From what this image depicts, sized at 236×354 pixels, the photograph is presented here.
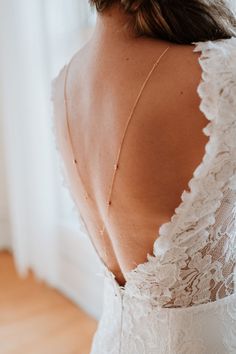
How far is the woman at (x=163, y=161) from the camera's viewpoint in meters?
0.69

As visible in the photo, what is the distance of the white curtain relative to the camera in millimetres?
2270

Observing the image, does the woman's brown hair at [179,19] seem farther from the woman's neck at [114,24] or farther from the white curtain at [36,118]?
the white curtain at [36,118]

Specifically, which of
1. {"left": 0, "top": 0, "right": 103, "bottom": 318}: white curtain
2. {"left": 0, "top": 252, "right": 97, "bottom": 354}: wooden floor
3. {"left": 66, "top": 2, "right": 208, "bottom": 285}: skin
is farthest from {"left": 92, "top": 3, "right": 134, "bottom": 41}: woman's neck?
{"left": 0, "top": 252, "right": 97, "bottom": 354}: wooden floor

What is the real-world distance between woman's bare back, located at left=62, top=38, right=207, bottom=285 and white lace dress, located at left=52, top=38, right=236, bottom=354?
0.9 inches

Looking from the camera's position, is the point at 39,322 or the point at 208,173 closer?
the point at 208,173

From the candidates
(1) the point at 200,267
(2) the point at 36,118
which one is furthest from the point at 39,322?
(1) the point at 200,267

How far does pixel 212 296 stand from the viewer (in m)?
0.83

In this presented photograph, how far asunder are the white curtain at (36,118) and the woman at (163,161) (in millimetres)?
1390

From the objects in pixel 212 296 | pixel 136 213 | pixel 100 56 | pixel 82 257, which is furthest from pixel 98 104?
pixel 82 257

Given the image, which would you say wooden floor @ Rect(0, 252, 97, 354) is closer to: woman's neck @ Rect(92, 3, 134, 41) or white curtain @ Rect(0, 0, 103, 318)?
white curtain @ Rect(0, 0, 103, 318)

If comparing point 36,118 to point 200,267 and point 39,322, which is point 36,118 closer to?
point 39,322

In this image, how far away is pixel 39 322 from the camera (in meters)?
2.38

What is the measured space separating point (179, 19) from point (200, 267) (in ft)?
1.34

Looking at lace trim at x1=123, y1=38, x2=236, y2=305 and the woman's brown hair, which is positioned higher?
the woman's brown hair
